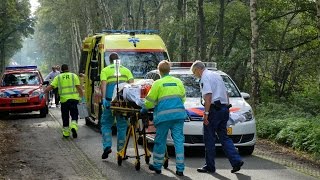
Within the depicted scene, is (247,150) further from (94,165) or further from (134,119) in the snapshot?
(94,165)

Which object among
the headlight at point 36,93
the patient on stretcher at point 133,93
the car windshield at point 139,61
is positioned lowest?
the headlight at point 36,93

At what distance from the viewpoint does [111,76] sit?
427 inches

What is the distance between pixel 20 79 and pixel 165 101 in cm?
1342

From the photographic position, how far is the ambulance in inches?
564

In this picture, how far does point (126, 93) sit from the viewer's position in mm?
8953

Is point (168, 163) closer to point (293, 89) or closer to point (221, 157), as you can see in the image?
point (221, 157)

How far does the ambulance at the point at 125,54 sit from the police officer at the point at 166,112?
570cm

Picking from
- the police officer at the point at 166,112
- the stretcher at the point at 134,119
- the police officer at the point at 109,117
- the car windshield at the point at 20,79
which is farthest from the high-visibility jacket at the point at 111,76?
the car windshield at the point at 20,79

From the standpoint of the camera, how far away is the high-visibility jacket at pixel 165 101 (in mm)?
8406

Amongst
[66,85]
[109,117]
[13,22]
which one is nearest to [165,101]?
[109,117]

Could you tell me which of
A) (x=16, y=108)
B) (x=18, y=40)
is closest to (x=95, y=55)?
(x=16, y=108)

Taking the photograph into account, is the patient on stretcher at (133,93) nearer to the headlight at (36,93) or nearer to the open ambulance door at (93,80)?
the open ambulance door at (93,80)

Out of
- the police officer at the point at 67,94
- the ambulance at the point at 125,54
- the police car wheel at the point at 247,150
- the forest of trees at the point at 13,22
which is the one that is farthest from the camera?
the forest of trees at the point at 13,22

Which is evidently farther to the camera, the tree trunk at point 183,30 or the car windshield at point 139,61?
the tree trunk at point 183,30
